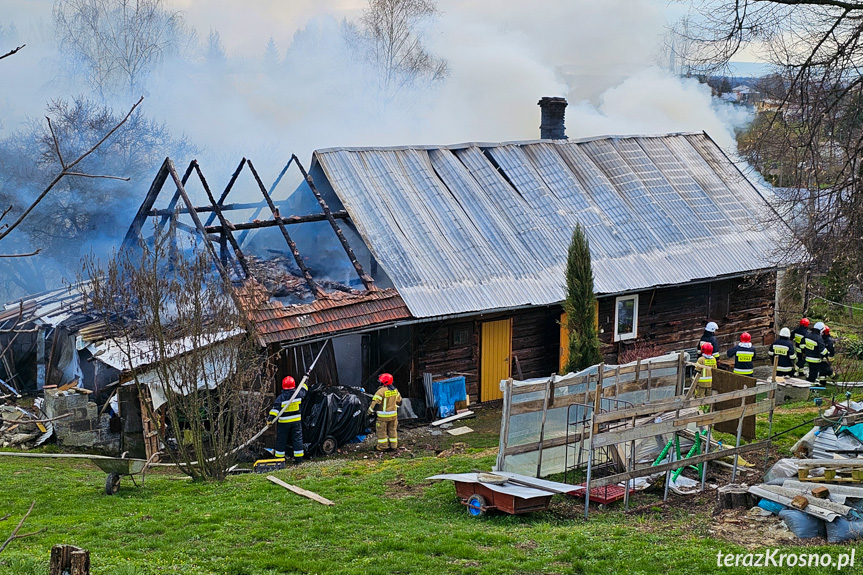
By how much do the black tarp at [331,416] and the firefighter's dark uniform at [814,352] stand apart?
9440 mm

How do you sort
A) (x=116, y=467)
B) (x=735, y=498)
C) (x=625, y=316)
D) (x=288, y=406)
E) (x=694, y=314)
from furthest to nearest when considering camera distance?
(x=694, y=314) → (x=625, y=316) → (x=288, y=406) → (x=116, y=467) → (x=735, y=498)

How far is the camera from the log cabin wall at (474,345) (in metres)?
16.8

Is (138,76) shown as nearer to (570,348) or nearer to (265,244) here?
(265,244)

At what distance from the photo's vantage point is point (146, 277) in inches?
429

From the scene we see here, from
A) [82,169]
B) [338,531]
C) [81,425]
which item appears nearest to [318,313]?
[81,425]

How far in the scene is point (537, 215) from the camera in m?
19.9

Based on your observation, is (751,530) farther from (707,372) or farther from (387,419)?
(387,419)

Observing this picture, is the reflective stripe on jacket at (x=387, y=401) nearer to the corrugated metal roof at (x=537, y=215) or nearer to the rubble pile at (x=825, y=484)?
the corrugated metal roof at (x=537, y=215)

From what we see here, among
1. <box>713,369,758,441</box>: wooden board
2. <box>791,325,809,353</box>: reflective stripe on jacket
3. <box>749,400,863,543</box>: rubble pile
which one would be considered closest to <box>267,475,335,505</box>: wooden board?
<box>749,400,863,543</box>: rubble pile

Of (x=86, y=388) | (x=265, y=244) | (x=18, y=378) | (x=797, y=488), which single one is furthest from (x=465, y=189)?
(x=797, y=488)

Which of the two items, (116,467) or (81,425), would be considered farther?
(81,425)

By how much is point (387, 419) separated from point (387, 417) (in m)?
0.05

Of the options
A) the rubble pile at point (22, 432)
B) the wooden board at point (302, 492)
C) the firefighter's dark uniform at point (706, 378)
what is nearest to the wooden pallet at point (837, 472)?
the firefighter's dark uniform at point (706, 378)

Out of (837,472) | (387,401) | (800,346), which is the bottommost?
(387,401)
